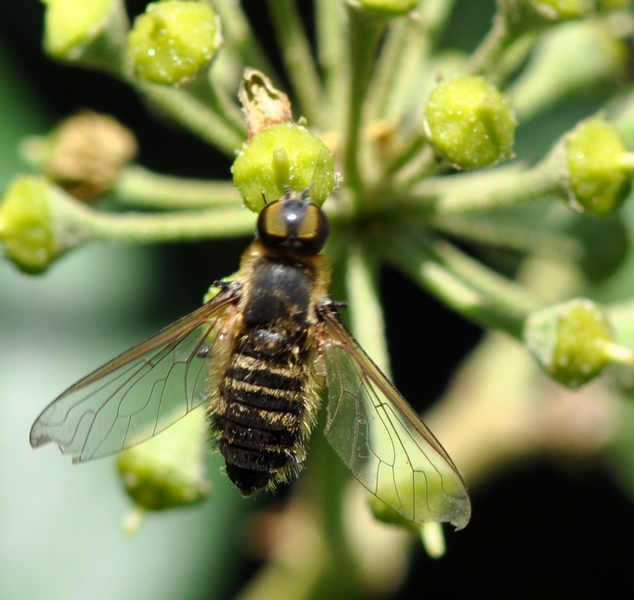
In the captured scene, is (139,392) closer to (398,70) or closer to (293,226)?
(293,226)

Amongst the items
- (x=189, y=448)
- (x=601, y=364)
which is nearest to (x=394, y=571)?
(x=189, y=448)

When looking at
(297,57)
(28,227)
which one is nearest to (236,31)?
(297,57)

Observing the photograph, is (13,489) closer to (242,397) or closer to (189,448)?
(189,448)

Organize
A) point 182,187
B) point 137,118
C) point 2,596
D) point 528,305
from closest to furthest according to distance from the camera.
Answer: point 528,305
point 182,187
point 2,596
point 137,118

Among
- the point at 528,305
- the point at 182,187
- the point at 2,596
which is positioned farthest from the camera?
the point at 2,596

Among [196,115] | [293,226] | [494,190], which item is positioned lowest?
[494,190]
